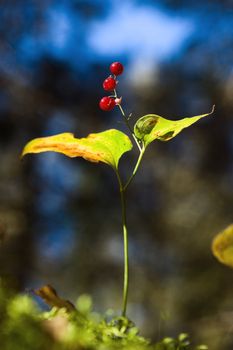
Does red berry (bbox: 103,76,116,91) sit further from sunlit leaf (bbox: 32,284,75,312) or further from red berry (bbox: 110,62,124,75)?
sunlit leaf (bbox: 32,284,75,312)

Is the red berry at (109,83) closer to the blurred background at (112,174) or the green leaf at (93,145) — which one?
the green leaf at (93,145)

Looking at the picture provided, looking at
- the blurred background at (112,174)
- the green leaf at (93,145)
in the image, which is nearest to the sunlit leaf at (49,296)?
the green leaf at (93,145)

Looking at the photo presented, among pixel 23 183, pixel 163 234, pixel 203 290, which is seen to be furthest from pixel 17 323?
pixel 163 234

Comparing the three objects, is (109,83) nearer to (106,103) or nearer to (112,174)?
(106,103)

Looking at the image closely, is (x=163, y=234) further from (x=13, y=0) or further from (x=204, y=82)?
(x=13, y=0)

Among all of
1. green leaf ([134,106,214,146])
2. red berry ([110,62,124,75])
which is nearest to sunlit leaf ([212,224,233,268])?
green leaf ([134,106,214,146])

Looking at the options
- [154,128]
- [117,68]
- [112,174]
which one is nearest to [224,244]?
[154,128]

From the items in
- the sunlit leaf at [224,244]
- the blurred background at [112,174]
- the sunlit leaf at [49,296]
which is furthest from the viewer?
the blurred background at [112,174]

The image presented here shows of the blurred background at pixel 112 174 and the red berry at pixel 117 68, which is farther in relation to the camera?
the blurred background at pixel 112 174
